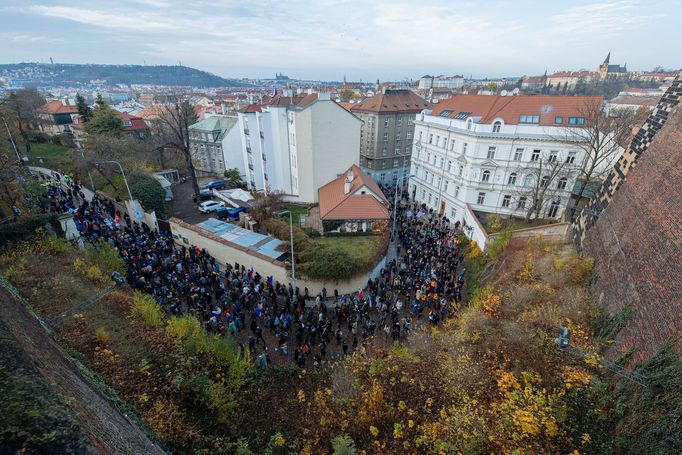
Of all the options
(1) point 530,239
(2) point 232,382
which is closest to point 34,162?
(2) point 232,382

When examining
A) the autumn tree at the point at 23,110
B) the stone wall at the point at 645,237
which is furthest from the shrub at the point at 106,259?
the autumn tree at the point at 23,110

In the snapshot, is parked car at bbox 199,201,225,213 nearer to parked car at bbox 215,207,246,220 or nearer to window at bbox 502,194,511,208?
parked car at bbox 215,207,246,220

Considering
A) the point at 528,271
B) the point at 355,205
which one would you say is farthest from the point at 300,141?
the point at 528,271

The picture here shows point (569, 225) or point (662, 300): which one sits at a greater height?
point (662, 300)

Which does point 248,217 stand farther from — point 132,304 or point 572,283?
point 572,283

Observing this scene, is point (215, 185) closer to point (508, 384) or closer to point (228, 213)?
point (228, 213)

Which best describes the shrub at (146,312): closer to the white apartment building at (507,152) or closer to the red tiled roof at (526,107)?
the white apartment building at (507,152)

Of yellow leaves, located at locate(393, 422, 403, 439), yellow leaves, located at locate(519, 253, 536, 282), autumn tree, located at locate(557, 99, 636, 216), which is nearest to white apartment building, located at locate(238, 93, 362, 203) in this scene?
autumn tree, located at locate(557, 99, 636, 216)
